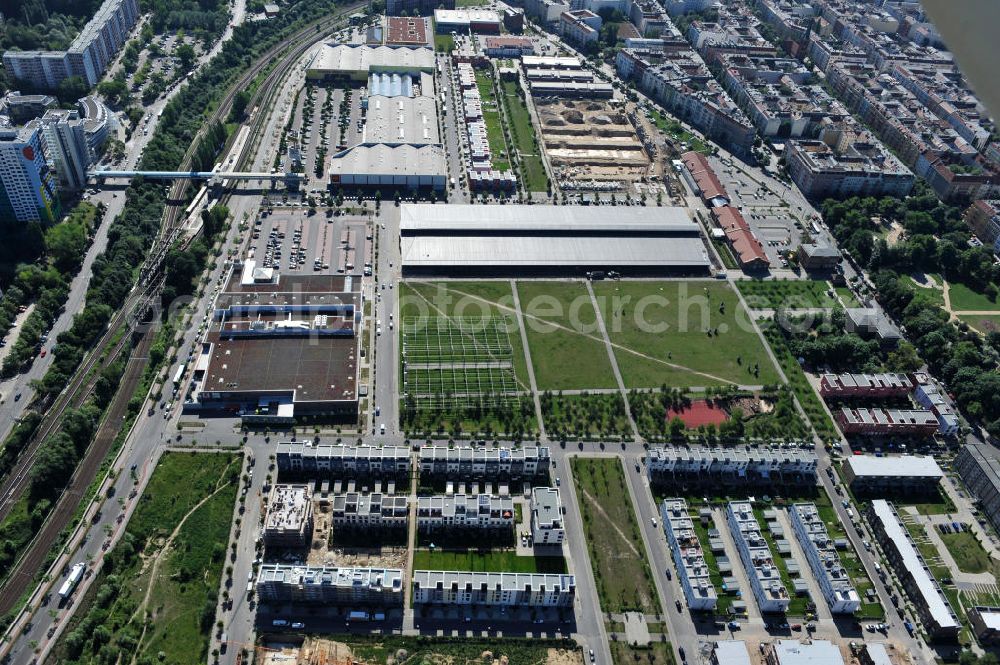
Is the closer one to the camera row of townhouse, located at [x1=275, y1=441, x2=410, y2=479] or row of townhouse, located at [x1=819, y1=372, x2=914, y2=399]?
row of townhouse, located at [x1=275, y1=441, x2=410, y2=479]

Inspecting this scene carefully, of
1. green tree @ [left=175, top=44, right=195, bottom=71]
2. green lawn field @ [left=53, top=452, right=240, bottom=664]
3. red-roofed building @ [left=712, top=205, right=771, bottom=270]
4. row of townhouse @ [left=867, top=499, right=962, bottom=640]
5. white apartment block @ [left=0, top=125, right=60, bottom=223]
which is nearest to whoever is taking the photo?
green lawn field @ [left=53, top=452, right=240, bottom=664]

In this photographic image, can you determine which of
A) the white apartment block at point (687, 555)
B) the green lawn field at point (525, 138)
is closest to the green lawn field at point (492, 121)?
the green lawn field at point (525, 138)

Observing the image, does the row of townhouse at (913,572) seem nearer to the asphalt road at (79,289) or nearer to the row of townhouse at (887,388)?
the row of townhouse at (887,388)

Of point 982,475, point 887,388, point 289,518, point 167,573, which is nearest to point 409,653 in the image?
point 289,518

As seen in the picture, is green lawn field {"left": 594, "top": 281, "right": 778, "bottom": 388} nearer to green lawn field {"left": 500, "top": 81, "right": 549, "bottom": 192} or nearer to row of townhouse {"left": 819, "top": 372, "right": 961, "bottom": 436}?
row of townhouse {"left": 819, "top": 372, "right": 961, "bottom": 436}

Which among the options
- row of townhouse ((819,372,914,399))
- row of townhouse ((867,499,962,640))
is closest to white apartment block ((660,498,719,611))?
row of townhouse ((867,499,962,640))

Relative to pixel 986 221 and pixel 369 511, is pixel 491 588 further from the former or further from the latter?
pixel 986 221

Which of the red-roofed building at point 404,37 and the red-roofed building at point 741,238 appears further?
the red-roofed building at point 404,37

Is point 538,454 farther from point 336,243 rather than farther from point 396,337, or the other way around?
point 336,243
